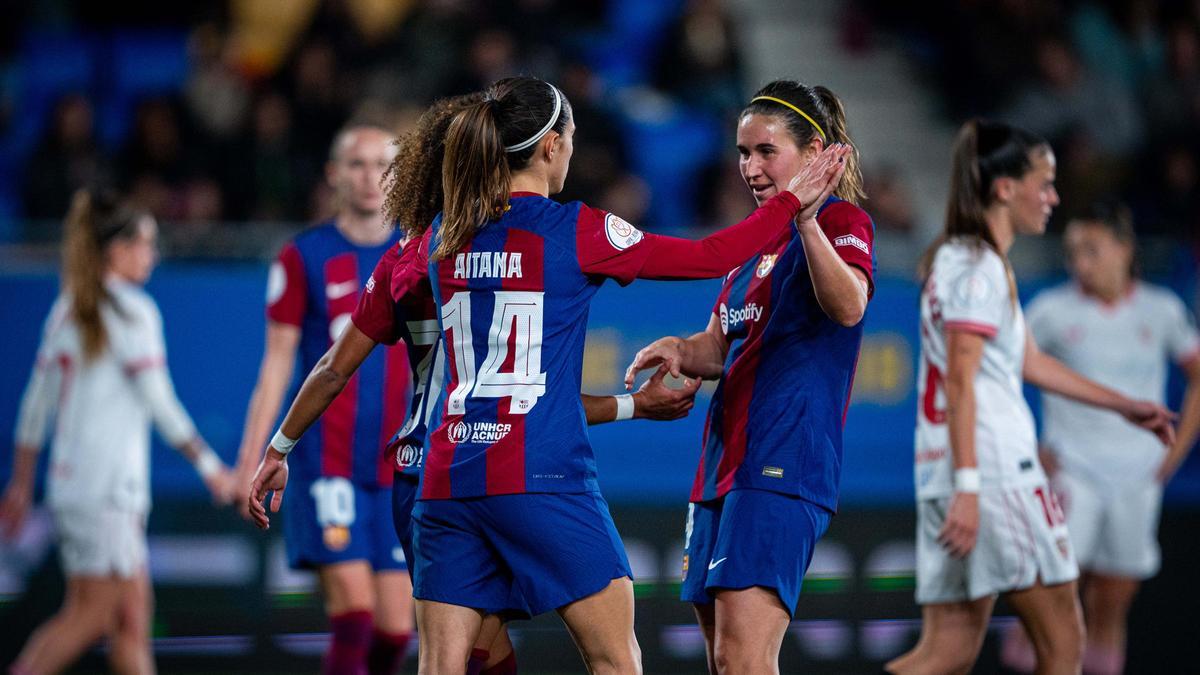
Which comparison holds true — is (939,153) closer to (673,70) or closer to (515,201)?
(673,70)

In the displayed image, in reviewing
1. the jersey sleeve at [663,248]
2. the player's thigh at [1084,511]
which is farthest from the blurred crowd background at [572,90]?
the jersey sleeve at [663,248]

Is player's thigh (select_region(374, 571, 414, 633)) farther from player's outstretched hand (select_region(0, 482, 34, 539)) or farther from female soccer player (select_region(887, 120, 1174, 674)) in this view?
player's outstretched hand (select_region(0, 482, 34, 539))

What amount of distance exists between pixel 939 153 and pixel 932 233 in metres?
2.38

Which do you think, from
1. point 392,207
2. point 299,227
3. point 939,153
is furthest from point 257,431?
point 939,153

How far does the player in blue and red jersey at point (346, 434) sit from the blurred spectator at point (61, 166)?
527 centimetres

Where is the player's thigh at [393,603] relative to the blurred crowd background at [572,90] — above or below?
below

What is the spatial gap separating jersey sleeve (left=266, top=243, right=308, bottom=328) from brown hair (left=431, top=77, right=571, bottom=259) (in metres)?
2.27

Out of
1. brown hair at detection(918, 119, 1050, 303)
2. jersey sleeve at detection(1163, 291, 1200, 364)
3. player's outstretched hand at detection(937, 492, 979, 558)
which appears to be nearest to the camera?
player's outstretched hand at detection(937, 492, 979, 558)

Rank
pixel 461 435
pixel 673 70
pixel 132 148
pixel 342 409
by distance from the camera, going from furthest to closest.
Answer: pixel 673 70 < pixel 132 148 < pixel 342 409 < pixel 461 435

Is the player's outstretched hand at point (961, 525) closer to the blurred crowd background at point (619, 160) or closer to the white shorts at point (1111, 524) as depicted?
the blurred crowd background at point (619, 160)

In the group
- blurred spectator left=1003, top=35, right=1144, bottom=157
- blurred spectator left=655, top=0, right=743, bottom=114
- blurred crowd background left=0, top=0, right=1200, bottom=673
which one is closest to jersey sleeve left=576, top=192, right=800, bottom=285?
blurred crowd background left=0, top=0, right=1200, bottom=673

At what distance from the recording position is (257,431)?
20.0 ft

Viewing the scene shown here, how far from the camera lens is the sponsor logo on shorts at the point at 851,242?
420cm

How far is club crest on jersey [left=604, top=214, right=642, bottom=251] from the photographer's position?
151 inches
